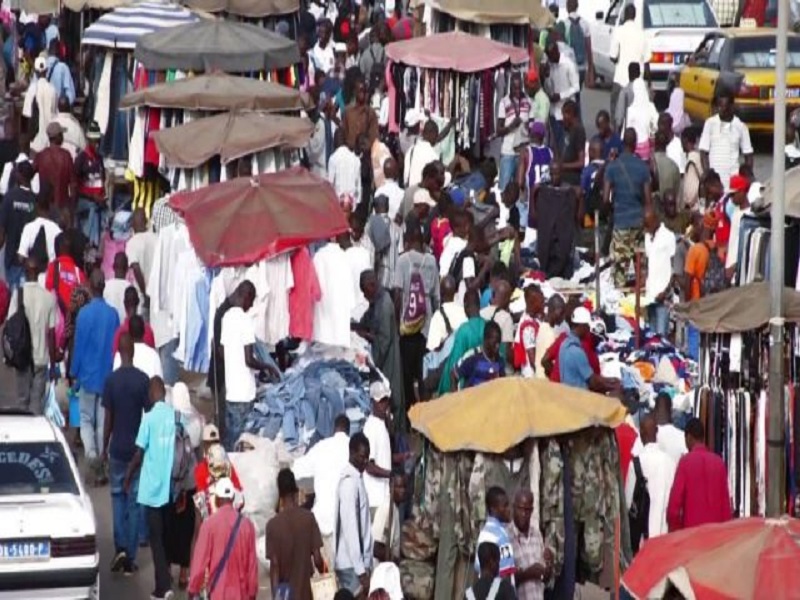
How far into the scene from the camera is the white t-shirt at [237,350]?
2038 cm

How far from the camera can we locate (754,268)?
68.9 feet

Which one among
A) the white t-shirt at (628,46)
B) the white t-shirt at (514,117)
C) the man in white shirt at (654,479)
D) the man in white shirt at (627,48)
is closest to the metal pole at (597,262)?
the white t-shirt at (514,117)

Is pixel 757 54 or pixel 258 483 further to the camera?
pixel 757 54

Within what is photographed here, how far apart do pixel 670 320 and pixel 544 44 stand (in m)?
8.90

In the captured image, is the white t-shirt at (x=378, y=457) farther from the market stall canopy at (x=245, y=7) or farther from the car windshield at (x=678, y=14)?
the car windshield at (x=678, y=14)

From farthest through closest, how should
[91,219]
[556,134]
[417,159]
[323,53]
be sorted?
1. [323,53]
2. [556,134]
3. [417,159]
4. [91,219]

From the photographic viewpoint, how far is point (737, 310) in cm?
1903

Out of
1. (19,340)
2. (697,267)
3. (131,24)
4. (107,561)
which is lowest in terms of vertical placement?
(107,561)

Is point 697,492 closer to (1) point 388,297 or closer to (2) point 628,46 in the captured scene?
(1) point 388,297

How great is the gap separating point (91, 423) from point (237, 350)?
1.25 meters

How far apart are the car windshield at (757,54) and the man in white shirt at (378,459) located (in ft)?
45.6

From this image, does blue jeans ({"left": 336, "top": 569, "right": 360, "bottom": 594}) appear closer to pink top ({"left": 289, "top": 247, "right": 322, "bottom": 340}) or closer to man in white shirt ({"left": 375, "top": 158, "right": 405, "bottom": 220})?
pink top ({"left": 289, "top": 247, "right": 322, "bottom": 340})

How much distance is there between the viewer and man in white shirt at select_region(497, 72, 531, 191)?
27547 millimetres

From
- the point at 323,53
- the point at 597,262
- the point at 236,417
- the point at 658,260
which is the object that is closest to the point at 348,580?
the point at 236,417
